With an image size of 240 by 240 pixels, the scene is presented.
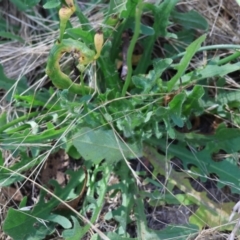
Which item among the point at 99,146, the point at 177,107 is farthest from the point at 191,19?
the point at 99,146

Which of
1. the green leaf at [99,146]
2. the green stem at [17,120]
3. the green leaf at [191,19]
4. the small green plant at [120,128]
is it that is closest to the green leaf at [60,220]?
the small green plant at [120,128]

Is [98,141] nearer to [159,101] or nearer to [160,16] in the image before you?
[159,101]

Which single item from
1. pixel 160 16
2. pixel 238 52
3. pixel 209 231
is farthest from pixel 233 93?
pixel 209 231

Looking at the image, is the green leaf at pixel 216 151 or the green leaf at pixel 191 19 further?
the green leaf at pixel 191 19

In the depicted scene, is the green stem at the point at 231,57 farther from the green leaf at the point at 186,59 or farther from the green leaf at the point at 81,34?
the green leaf at the point at 81,34

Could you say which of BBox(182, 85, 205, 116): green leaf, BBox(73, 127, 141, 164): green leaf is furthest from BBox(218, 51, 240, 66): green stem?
BBox(73, 127, 141, 164): green leaf

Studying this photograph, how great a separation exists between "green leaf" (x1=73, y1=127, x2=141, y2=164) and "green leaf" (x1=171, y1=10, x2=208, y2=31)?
49 centimetres

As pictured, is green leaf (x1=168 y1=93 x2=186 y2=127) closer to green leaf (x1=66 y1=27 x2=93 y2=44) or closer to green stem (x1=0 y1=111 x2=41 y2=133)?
green leaf (x1=66 y1=27 x2=93 y2=44)

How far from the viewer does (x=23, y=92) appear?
5.38ft

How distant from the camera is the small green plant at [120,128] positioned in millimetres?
1433

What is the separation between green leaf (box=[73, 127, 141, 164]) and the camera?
4.75 feet

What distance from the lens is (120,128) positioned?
1485 millimetres

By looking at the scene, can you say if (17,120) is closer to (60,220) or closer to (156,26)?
(60,220)

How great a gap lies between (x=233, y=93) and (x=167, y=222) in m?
0.49
